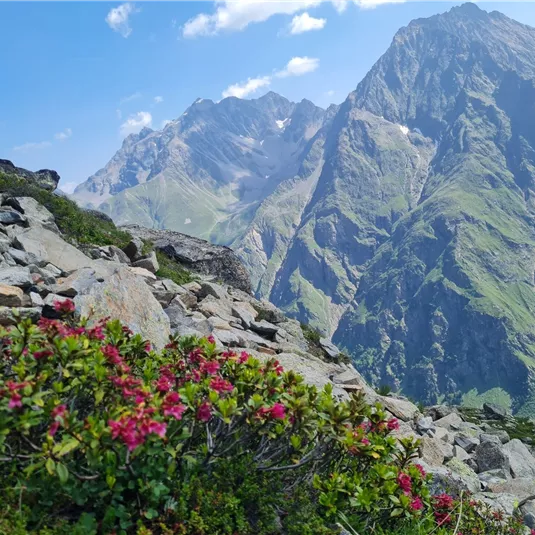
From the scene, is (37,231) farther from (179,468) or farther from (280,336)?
(179,468)

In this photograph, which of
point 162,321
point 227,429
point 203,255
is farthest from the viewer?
point 203,255

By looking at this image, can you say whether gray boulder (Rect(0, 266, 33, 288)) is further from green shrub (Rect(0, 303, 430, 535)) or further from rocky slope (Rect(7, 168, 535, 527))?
green shrub (Rect(0, 303, 430, 535))

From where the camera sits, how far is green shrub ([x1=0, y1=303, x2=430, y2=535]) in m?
5.12

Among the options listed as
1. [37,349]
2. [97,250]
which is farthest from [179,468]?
[97,250]

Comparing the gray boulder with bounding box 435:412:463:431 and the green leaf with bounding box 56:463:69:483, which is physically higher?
the green leaf with bounding box 56:463:69:483

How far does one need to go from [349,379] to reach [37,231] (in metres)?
13.9

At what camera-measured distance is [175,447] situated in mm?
5637

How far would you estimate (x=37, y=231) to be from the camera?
1827 centimetres

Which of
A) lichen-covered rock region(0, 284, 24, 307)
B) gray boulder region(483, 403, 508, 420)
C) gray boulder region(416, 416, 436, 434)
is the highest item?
lichen-covered rock region(0, 284, 24, 307)

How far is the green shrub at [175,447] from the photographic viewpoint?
16.8 ft

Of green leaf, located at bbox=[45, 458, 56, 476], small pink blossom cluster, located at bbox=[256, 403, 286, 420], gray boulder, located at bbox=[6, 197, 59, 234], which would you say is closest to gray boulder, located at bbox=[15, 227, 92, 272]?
gray boulder, located at bbox=[6, 197, 59, 234]

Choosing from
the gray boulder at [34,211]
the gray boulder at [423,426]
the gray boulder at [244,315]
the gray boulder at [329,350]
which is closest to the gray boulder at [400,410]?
the gray boulder at [423,426]

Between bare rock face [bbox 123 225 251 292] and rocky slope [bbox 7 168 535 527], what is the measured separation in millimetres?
8653

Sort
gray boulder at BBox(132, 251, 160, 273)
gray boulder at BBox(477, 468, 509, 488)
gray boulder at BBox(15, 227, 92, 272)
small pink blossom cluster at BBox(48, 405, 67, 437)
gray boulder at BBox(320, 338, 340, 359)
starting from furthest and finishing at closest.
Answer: gray boulder at BBox(320, 338, 340, 359) → gray boulder at BBox(132, 251, 160, 273) → gray boulder at BBox(15, 227, 92, 272) → gray boulder at BBox(477, 468, 509, 488) → small pink blossom cluster at BBox(48, 405, 67, 437)
